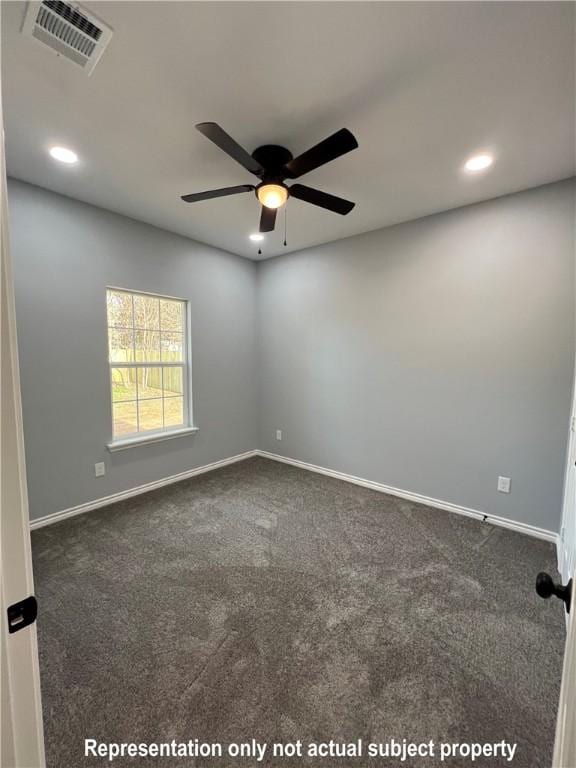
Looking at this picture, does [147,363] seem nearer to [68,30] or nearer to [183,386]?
[183,386]

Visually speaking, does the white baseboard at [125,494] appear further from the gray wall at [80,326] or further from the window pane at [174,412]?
the window pane at [174,412]

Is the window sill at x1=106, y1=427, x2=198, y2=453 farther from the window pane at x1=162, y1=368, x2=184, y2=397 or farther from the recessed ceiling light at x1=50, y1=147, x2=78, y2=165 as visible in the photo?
the recessed ceiling light at x1=50, y1=147, x2=78, y2=165

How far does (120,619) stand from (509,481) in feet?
9.80

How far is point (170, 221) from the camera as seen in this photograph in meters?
3.22

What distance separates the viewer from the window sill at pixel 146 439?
3172 mm

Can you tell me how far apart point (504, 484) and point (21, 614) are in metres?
3.22

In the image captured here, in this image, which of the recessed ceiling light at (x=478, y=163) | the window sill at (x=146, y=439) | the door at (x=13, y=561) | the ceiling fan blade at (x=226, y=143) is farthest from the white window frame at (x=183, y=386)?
the recessed ceiling light at (x=478, y=163)

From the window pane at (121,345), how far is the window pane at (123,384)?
11 centimetres

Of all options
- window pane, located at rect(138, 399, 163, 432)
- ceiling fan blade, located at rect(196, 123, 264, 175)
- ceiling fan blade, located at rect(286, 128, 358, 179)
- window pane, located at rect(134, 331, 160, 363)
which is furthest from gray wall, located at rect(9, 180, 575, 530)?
ceiling fan blade, located at rect(196, 123, 264, 175)

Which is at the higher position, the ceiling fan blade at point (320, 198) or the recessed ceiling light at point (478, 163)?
the recessed ceiling light at point (478, 163)

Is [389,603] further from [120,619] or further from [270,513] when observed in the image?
[120,619]

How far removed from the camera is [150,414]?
3.56 meters

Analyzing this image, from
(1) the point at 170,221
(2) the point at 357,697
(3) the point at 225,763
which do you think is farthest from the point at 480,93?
(3) the point at 225,763

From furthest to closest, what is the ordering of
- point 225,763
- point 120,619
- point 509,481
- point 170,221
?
point 170,221, point 509,481, point 120,619, point 225,763
